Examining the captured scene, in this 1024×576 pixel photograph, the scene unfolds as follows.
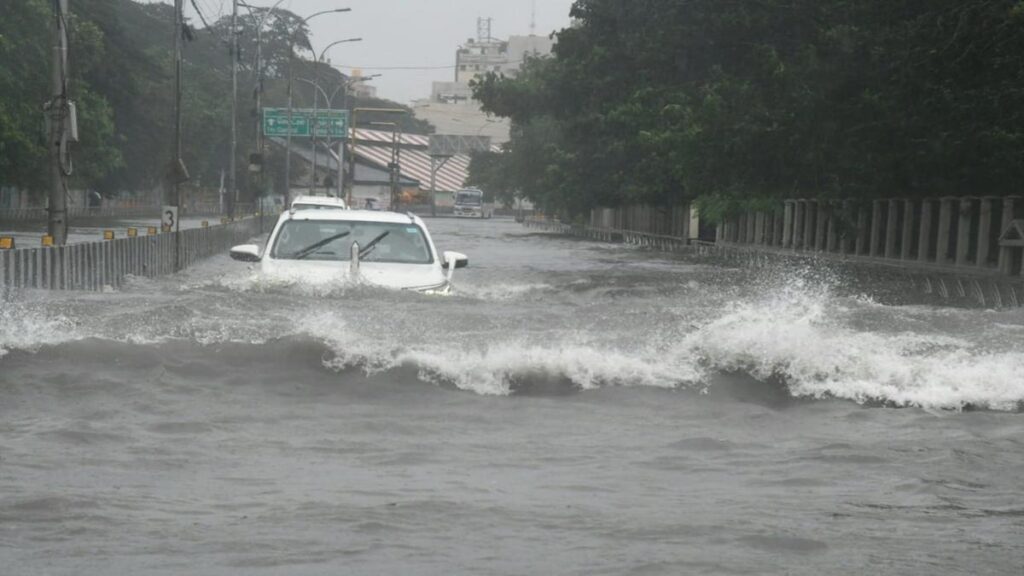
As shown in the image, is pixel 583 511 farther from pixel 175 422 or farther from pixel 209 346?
pixel 209 346

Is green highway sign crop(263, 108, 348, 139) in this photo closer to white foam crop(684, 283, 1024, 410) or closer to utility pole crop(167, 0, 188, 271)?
utility pole crop(167, 0, 188, 271)

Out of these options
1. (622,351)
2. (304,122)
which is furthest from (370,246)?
(304,122)

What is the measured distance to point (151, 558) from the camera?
5973mm

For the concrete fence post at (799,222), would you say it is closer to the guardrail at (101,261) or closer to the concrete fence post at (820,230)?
the concrete fence post at (820,230)

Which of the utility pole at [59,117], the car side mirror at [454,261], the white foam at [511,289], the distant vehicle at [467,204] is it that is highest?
the utility pole at [59,117]

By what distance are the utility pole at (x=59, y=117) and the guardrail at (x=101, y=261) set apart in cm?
93

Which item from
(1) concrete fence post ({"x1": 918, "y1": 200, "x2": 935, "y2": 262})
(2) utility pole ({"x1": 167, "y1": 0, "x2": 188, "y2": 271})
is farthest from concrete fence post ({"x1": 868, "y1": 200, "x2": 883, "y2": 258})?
(2) utility pole ({"x1": 167, "y1": 0, "x2": 188, "y2": 271})

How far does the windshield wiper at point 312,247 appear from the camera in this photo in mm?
15383

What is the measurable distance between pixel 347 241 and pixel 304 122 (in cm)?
6902

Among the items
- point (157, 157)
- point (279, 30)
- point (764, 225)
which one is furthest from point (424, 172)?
point (764, 225)

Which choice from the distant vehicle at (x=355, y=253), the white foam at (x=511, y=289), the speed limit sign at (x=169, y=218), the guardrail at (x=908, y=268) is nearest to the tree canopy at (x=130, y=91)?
the speed limit sign at (x=169, y=218)

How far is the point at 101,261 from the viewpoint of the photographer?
2339cm

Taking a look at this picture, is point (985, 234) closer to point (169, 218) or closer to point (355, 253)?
point (169, 218)

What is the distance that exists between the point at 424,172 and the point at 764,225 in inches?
4801
